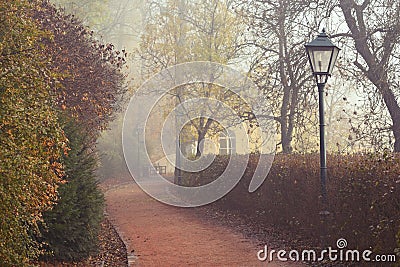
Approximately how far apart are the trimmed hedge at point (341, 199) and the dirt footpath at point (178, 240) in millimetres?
993

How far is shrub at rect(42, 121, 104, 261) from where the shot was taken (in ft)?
26.1

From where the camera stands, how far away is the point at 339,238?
7844 millimetres

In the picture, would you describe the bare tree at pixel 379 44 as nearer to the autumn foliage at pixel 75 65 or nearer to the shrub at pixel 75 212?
the shrub at pixel 75 212

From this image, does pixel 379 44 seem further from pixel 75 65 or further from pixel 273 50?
pixel 75 65

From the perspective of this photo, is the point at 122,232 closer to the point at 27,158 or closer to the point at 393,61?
the point at 393,61

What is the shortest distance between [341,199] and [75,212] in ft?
13.6

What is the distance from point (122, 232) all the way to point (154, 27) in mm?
12146

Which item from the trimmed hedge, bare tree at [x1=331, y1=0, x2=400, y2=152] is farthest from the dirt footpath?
bare tree at [x1=331, y1=0, x2=400, y2=152]

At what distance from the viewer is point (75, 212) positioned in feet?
27.5

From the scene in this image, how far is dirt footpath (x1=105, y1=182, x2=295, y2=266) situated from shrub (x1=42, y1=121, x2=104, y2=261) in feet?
3.51

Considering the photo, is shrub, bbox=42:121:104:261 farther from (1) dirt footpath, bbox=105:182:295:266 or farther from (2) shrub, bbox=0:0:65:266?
(2) shrub, bbox=0:0:65:266

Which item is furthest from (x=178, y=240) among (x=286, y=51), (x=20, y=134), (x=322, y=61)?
(x=20, y=134)

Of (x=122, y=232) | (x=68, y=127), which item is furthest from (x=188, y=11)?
(x=68, y=127)

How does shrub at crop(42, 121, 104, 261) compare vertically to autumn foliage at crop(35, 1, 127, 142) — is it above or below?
below
